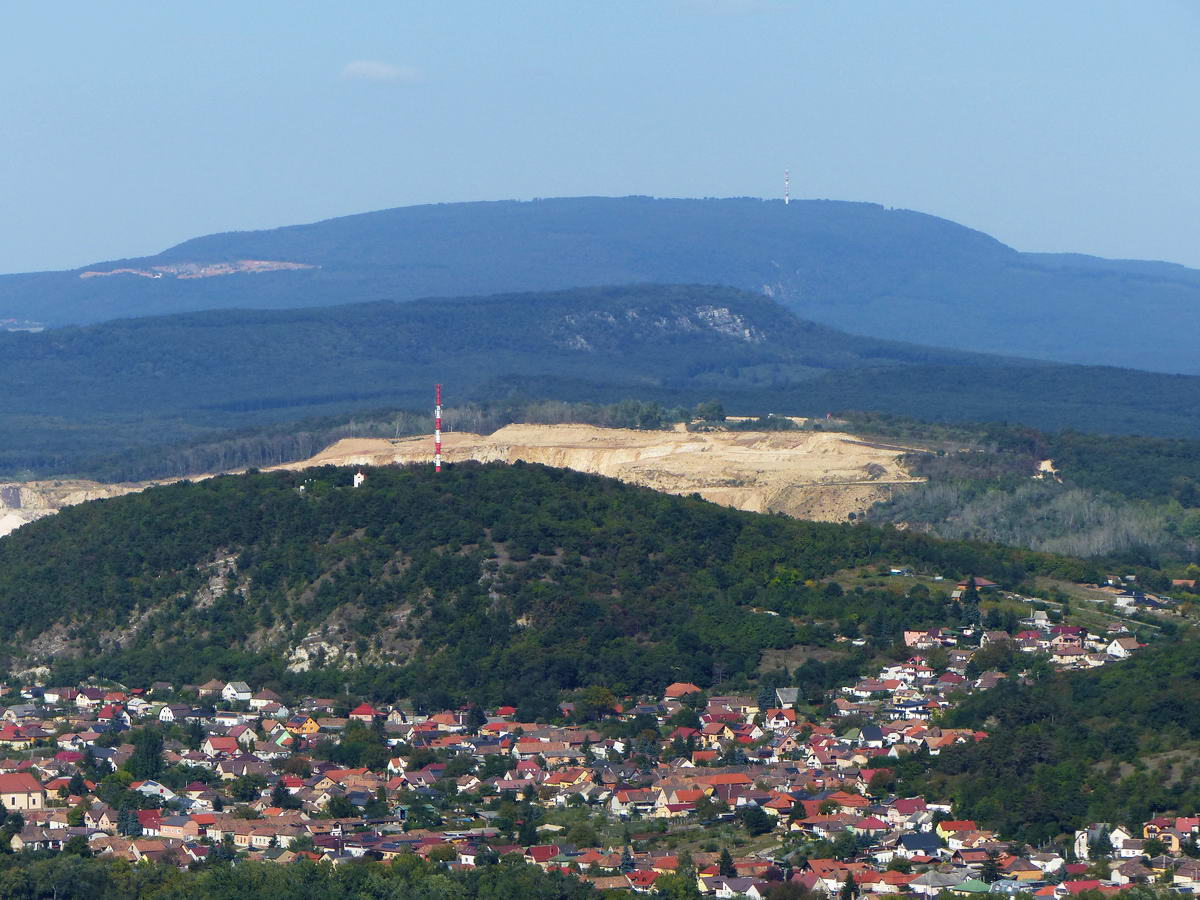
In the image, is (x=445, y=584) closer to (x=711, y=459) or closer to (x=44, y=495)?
(x=711, y=459)

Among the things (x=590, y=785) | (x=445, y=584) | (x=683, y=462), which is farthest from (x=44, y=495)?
(x=590, y=785)

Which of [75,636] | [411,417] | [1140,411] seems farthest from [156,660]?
[1140,411]

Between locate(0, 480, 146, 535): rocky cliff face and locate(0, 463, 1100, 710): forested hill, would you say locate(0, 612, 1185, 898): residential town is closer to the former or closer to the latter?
locate(0, 463, 1100, 710): forested hill

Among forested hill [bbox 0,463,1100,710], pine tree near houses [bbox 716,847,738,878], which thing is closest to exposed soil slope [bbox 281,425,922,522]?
forested hill [bbox 0,463,1100,710]

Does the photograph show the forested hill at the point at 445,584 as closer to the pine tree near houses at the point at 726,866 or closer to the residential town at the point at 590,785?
the residential town at the point at 590,785

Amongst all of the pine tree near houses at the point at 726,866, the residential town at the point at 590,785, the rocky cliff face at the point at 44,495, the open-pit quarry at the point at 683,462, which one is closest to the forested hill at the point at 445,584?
the residential town at the point at 590,785
